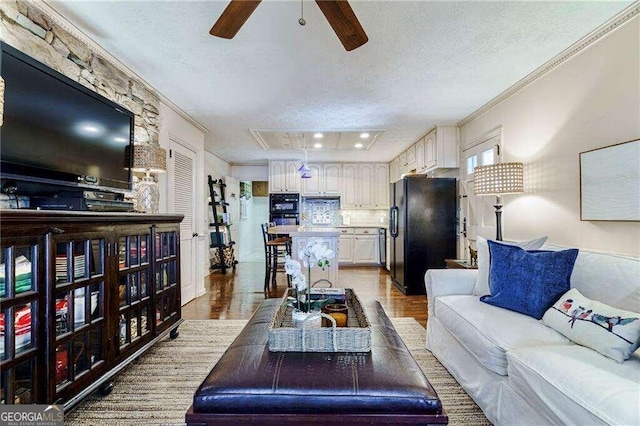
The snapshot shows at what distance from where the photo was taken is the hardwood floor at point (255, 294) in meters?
3.64

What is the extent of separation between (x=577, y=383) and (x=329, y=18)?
1.91m

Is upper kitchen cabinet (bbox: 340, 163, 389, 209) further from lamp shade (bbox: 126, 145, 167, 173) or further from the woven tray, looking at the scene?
the woven tray

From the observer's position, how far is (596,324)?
56.8 inches

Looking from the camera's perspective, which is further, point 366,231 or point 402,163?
point 366,231

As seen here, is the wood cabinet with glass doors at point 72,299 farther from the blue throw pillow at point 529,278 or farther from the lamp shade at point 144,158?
the blue throw pillow at point 529,278

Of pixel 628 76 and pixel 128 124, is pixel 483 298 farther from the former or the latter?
pixel 128 124

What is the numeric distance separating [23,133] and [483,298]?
10.0 feet

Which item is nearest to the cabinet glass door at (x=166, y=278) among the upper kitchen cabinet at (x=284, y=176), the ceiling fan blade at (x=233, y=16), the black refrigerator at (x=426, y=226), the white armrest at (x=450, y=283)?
the ceiling fan blade at (x=233, y=16)

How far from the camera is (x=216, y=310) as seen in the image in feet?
12.3

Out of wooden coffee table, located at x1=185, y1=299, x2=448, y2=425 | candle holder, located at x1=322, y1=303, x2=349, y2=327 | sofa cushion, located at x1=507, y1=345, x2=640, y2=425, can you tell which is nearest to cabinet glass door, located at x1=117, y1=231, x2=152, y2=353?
wooden coffee table, located at x1=185, y1=299, x2=448, y2=425

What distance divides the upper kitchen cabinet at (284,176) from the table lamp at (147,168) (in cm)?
400

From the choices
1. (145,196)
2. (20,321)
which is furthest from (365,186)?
(20,321)

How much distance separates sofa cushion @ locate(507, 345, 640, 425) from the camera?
1.03 metres

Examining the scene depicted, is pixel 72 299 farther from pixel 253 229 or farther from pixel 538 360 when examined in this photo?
pixel 253 229
